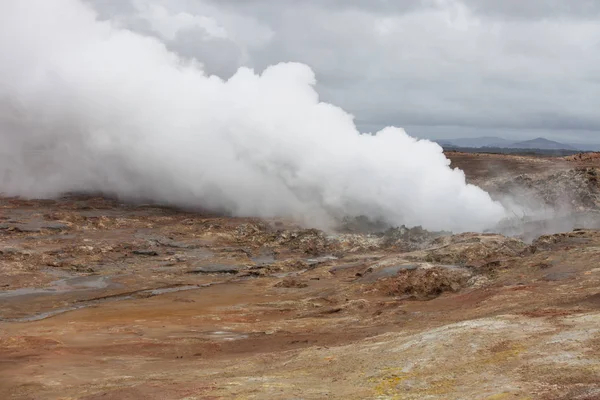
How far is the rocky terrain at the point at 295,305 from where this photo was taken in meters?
9.08

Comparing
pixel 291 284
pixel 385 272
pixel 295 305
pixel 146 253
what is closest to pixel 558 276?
pixel 385 272

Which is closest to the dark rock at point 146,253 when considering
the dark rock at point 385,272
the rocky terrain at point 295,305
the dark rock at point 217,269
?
the rocky terrain at point 295,305

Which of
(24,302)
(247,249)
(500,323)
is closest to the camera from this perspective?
(500,323)

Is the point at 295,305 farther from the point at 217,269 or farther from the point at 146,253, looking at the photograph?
the point at 146,253

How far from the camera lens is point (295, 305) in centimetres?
1917

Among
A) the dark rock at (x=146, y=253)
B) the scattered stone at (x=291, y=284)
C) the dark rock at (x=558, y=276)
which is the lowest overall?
the scattered stone at (x=291, y=284)

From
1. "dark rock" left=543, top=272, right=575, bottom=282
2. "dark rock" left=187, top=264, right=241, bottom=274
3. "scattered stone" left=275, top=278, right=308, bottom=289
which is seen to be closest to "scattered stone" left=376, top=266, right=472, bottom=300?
"dark rock" left=543, top=272, right=575, bottom=282

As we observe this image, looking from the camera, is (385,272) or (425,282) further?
(385,272)

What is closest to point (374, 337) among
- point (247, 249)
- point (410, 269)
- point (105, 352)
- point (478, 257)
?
point (105, 352)

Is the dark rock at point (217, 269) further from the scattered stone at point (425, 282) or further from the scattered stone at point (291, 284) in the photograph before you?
the scattered stone at point (425, 282)

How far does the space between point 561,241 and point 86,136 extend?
33718 millimetres

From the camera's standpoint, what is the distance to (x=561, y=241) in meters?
22.4

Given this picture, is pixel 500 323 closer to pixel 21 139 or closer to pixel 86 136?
pixel 86 136

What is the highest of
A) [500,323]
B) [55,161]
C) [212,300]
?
[55,161]
